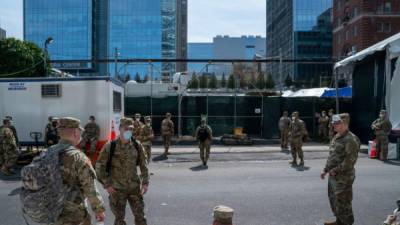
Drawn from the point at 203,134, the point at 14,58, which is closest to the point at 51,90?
the point at 203,134

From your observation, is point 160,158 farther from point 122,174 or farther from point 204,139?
point 122,174

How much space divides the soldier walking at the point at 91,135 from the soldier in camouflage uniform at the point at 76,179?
9.33 metres

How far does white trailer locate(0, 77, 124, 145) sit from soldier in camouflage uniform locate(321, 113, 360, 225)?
9.04m

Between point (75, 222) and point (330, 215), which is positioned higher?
point (75, 222)

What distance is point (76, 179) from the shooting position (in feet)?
14.2

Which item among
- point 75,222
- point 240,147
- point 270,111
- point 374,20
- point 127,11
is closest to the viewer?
point 75,222

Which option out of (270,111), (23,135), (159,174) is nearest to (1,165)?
(23,135)

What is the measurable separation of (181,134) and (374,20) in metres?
59.1

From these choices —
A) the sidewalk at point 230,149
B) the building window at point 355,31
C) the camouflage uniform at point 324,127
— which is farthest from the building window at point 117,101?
the building window at point 355,31

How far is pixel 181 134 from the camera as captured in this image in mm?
24484

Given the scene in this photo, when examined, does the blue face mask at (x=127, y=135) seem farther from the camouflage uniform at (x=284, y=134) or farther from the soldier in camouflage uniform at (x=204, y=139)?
the camouflage uniform at (x=284, y=134)

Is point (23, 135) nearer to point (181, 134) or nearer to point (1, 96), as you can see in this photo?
point (1, 96)

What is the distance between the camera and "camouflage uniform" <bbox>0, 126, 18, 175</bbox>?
1316 cm

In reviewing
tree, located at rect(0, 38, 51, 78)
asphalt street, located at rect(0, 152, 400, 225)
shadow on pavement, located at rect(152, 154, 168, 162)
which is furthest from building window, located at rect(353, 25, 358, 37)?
shadow on pavement, located at rect(152, 154, 168, 162)
